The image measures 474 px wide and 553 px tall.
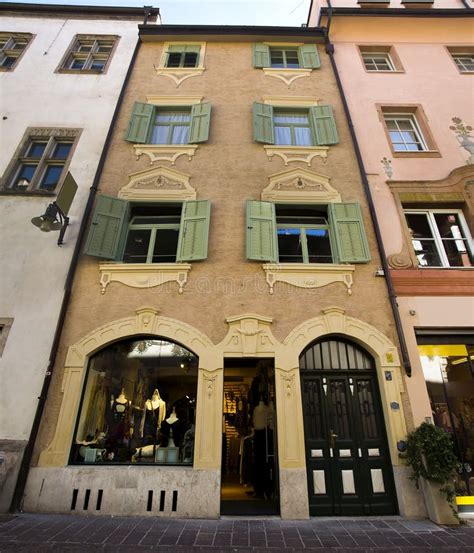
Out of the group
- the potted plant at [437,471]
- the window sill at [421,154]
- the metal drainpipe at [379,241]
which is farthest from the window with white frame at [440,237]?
the potted plant at [437,471]

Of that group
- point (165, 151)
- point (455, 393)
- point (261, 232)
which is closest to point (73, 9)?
point (165, 151)

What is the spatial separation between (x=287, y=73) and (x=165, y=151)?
5.44 metres

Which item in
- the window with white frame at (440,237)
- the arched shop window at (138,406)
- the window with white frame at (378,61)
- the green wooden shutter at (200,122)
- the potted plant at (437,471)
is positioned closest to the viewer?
the potted plant at (437,471)

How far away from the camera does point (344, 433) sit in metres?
6.39

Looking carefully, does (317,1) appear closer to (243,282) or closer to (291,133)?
(291,133)

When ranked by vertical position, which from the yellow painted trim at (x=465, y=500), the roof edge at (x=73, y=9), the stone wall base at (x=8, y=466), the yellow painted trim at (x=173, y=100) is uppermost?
the roof edge at (x=73, y=9)

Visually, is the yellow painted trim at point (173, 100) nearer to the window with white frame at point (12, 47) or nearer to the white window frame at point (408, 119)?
the window with white frame at point (12, 47)

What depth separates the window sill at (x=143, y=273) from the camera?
7367 millimetres

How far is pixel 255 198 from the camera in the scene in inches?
336

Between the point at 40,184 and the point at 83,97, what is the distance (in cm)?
353

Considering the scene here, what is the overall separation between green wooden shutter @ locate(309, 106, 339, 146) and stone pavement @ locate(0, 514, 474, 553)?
894 cm

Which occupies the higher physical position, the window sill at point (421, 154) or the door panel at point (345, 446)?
the window sill at point (421, 154)

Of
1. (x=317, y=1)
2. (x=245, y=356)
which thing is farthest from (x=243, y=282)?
(x=317, y=1)

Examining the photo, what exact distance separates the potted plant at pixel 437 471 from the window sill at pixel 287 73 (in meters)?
11.0
